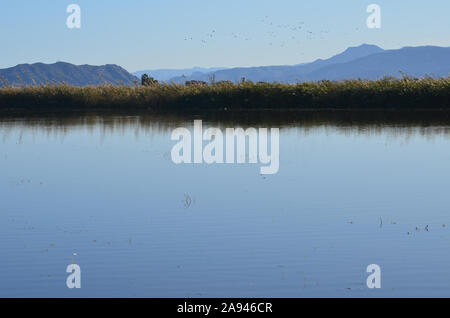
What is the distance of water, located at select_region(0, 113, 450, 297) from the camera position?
26.8 feet

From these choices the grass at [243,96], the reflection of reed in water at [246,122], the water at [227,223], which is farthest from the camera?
the grass at [243,96]

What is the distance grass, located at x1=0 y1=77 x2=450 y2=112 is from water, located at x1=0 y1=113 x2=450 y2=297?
53.8 ft

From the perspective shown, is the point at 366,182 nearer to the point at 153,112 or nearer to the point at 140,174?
the point at 140,174

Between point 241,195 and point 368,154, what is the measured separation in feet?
22.2

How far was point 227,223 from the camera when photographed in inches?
432

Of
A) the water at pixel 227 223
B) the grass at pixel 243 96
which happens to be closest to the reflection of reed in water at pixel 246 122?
the grass at pixel 243 96

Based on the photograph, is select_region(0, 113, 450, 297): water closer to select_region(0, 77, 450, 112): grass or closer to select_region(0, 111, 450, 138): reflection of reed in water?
select_region(0, 111, 450, 138): reflection of reed in water

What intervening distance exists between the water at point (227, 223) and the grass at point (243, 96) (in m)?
16.4

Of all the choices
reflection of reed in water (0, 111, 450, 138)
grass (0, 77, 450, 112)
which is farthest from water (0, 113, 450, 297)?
grass (0, 77, 450, 112)

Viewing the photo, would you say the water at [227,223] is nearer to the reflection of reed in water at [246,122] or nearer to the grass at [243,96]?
the reflection of reed in water at [246,122]

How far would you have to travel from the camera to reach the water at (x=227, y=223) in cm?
817

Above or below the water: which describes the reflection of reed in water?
above

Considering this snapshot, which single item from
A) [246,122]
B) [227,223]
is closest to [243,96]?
[246,122]
